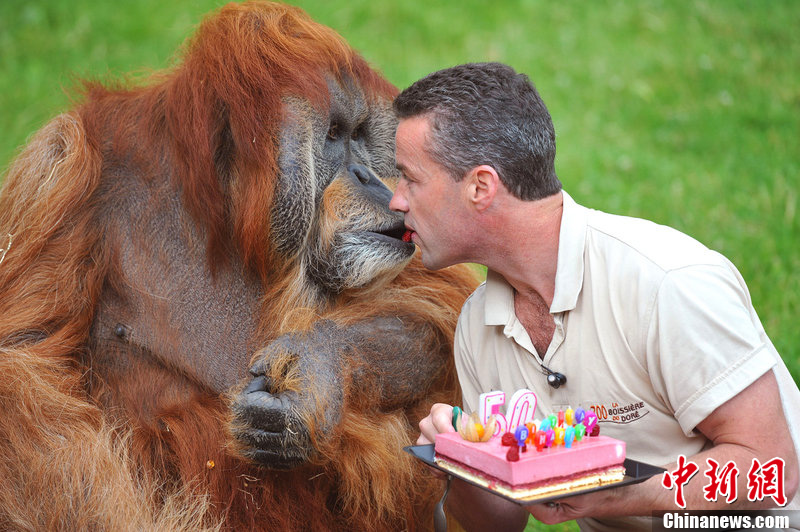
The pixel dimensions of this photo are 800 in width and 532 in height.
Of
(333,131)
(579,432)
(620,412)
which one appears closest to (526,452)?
(579,432)

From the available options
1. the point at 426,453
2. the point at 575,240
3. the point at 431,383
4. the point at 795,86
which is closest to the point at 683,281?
the point at 575,240

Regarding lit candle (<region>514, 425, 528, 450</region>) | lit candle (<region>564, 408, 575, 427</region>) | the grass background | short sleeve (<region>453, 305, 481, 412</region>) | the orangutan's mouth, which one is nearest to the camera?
lit candle (<region>514, 425, 528, 450</region>)

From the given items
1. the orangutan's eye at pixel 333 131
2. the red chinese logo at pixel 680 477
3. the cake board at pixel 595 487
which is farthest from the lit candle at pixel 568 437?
the orangutan's eye at pixel 333 131

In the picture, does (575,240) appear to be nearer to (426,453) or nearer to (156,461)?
(426,453)

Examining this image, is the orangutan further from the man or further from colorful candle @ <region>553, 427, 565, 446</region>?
colorful candle @ <region>553, 427, 565, 446</region>

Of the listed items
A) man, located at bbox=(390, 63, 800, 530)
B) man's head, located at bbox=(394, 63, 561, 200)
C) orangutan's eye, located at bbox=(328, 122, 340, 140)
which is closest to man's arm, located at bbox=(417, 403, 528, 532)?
man, located at bbox=(390, 63, 800, 530)

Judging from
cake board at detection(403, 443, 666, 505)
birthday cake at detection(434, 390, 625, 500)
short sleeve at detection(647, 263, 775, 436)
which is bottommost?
cake board at detection(403, 443, 666, 505)

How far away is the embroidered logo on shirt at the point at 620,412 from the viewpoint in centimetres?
251

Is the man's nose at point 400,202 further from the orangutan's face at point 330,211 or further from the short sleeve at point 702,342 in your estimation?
the short sleeve at point 702,342

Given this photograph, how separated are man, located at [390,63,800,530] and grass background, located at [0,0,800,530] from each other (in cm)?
234

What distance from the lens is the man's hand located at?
2420 mm

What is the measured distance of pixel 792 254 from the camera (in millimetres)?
4789

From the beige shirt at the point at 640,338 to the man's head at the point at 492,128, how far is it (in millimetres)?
159

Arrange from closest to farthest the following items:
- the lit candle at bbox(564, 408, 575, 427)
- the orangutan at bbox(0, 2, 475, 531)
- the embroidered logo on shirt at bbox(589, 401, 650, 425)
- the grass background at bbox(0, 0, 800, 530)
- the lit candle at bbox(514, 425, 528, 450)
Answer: the lit candle at bbox(514, 425, 528, 450) < the lit candle at bbox(564, 408, 575, 427) < the embroidered logo on shirt at bbox(589, 401, 650, 425) < the orangutan at bbox(0, 2, 475, 531) < the grass background at bbox(0, 0, 800, 530)
